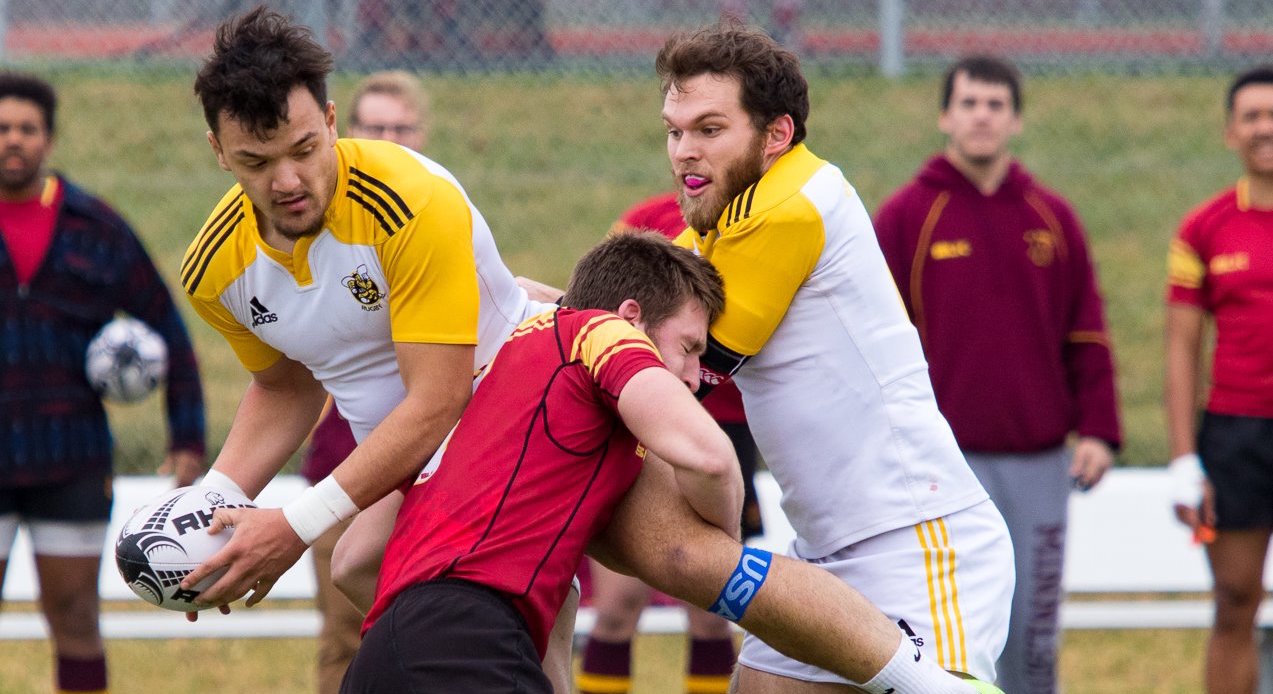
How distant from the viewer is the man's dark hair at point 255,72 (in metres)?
3.44

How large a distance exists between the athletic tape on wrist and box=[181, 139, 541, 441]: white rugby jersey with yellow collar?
79 centimetres

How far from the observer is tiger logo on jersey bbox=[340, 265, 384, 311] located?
371 cm

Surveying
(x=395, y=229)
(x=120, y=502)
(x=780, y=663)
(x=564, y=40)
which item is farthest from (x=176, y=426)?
(x=564, y=40)

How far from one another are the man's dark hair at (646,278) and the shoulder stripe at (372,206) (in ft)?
1.39

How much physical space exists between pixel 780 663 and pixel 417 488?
0.94 m

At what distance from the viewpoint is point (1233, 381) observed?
5949 millimetres

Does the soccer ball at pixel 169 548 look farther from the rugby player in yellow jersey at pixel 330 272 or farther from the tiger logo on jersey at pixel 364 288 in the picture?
the tiger logo on jersey at pixel 364 288

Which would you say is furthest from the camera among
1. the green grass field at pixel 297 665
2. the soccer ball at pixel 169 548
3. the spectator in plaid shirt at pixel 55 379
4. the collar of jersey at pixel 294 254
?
the green grass field at pixel 297 665

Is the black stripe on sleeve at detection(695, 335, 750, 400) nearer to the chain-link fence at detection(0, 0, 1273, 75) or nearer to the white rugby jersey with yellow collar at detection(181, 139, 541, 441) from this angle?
the white rugby jersey with yellow collar at detection(181, 139, 541, 441)

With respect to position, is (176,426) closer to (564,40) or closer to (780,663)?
(780,663)

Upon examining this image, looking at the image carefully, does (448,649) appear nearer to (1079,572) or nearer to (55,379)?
(55,379)

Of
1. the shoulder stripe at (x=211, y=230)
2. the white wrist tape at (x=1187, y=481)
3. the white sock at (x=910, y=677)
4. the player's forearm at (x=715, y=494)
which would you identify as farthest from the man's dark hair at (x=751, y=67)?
the white wrist tape at (x=1187, y=481)

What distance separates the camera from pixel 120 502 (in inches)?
279

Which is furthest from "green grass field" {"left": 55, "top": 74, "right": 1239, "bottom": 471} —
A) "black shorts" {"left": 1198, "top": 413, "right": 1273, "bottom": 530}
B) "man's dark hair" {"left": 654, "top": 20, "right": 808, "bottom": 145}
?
"man's dark hair" {"left": 654, "top": 20, "right": 808, "bottom": 145}
